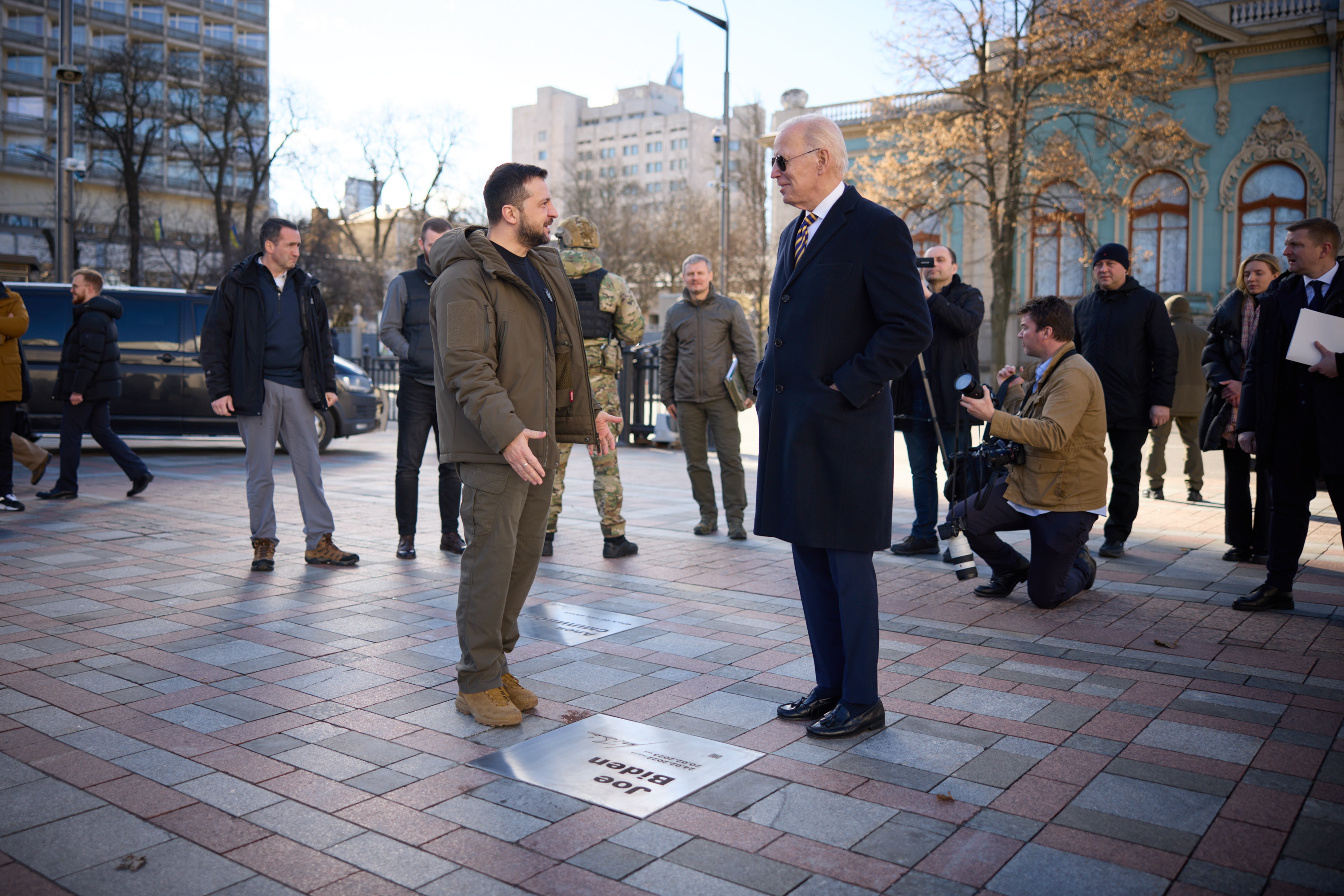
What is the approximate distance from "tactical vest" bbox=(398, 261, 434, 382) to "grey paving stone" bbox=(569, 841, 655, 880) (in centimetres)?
446

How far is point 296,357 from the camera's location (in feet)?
21.2

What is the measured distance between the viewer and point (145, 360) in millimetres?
12773

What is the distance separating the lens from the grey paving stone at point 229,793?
3.02 meters

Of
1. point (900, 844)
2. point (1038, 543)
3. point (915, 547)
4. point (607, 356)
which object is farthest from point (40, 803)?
point (915, 547)

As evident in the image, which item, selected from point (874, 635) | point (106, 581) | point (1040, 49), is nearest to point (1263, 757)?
point (874, 635)

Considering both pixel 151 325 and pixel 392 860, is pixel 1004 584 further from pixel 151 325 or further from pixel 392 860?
pixel 151 325

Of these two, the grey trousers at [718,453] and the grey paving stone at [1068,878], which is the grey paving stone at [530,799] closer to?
the grey paving stone at [1068,878]

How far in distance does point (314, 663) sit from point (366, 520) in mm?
4142

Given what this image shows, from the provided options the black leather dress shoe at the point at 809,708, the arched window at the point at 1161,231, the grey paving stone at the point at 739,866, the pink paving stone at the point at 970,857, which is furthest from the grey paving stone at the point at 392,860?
the arched window at the point at 1161,231

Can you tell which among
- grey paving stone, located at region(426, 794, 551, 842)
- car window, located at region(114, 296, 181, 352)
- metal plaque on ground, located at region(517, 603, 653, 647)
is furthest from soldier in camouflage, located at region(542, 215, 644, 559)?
car window, located at region(114, 296, 181, 352)

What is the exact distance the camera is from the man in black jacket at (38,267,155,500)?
936 cm

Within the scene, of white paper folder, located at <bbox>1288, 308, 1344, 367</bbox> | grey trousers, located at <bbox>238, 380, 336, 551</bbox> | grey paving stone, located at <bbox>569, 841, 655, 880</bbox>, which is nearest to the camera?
grey paving stone, located at <bbox>569, 841, 655, 880</bbox>

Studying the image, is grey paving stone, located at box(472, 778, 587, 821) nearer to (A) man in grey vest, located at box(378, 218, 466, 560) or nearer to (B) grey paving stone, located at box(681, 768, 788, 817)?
(B) grey paving stone, located at box(681, 768, 788, 817)

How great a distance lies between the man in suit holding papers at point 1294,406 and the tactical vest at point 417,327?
4.83 meters
